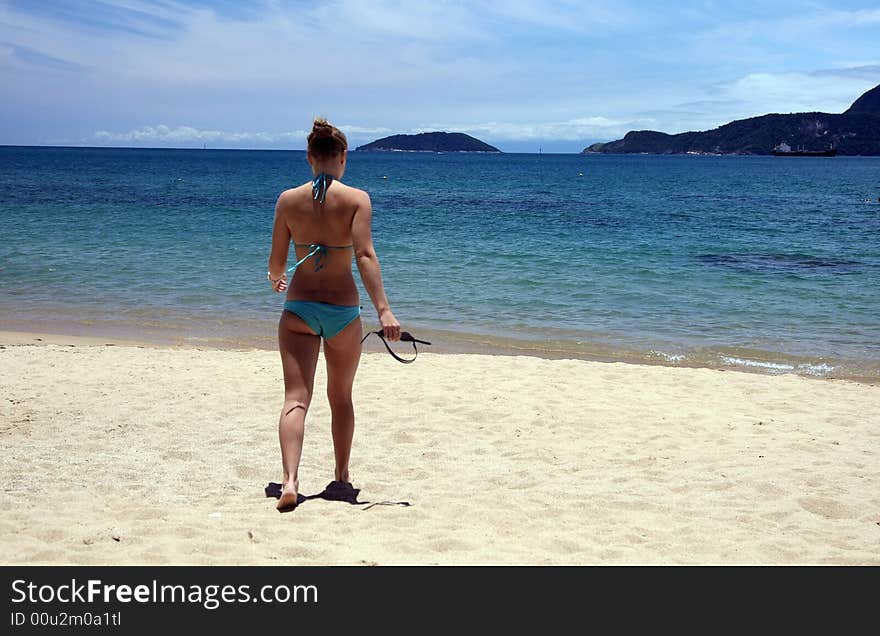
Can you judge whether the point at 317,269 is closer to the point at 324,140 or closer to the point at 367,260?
the point at 367,260

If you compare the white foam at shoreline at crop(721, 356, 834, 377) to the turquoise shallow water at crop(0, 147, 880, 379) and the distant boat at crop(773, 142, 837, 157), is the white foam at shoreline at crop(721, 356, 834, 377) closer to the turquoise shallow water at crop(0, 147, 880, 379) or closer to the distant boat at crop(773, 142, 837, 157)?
the turquoise shallow water at crop(0, 147, 880, 379)

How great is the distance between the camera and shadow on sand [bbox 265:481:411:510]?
15.1 ft

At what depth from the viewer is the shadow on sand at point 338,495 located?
182 inches

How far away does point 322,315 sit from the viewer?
13.9 feet

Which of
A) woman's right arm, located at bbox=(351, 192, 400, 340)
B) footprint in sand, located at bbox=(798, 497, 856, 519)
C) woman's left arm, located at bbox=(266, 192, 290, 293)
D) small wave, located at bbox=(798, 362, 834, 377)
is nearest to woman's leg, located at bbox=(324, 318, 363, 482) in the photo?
woman's right arm, located at bbox=(351, 192, 400, 340)

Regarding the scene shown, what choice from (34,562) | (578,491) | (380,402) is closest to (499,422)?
(380,402)

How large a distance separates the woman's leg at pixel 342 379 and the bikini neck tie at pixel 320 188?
0.68 m

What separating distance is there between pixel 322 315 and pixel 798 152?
189726 millimetres

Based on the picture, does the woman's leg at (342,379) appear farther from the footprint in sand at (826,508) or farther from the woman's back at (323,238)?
the footprint in sand at (826,508)

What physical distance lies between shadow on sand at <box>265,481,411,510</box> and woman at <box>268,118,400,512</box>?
37 cm

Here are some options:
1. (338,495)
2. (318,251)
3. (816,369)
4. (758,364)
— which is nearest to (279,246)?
(318,251)

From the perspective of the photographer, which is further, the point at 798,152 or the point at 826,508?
the point at 798,152

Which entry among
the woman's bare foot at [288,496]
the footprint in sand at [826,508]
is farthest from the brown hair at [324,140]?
the footprint in sand at [826,508]
